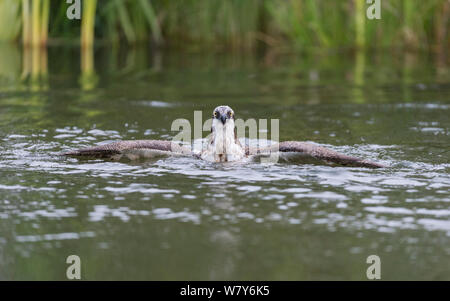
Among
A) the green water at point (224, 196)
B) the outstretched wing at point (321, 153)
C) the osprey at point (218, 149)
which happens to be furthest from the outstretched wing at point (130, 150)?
the outstretched wing at point (321, 153)

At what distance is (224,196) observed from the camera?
289 inches

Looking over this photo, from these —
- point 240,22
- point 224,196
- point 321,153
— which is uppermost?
point 240,22

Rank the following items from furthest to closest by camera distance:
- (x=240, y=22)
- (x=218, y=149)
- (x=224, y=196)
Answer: (x=240, y=22)
(x=218, y=149)
(x=224, y=196)

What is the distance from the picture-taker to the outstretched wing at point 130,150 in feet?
29.0

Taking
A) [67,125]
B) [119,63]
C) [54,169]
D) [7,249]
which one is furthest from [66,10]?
[7,249]

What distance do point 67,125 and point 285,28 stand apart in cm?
1126

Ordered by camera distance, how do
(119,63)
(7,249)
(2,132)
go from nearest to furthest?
(7,249)
(2,132)
(119,63)

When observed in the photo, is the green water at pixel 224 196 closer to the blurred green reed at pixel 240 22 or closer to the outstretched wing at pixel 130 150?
the outstretched wing at pixel 130 150

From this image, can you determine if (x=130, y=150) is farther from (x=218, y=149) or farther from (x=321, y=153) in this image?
(x=321, y=153)

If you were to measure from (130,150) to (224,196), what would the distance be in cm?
190

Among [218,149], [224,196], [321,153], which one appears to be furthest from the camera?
[218,149]

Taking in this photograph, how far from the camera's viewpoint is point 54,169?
330 inches

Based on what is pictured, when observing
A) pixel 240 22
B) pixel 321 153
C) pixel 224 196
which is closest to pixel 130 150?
pixel 224 196
